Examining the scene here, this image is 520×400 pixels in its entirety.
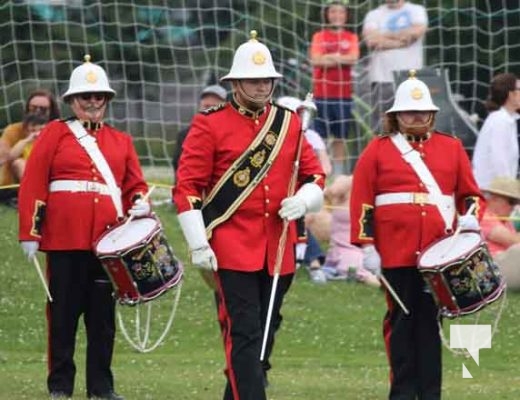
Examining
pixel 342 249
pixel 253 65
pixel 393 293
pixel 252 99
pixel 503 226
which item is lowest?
pixel 342 249

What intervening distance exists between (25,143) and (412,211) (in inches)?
265

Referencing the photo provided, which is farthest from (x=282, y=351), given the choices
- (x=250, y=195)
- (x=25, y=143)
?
(x=250, y=195)

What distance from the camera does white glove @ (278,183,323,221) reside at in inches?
392

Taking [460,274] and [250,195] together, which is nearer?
[250,195]

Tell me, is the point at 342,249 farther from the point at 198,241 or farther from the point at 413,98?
the point at 198,241

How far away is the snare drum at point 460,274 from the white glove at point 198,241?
1418mm

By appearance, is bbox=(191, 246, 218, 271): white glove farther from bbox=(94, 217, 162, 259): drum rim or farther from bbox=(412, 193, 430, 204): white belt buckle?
bbox=(412, 193, 430, 204): white belt buckle

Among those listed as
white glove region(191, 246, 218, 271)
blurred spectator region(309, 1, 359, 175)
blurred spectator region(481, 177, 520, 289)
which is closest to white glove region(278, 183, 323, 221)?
white glove region(191, 246, 218, 271)

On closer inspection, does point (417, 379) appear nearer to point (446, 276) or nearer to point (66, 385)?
point (446, 276)

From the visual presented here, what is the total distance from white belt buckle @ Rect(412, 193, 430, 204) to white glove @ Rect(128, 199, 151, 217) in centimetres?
149

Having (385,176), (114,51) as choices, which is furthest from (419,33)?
(385,176)

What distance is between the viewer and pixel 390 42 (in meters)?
18.4

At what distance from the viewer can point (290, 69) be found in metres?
19.1

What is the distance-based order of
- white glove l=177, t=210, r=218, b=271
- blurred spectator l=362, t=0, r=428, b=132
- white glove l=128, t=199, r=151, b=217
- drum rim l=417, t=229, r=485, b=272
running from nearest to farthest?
white glove l=177, t=210, r=218, b=271
drum rim l=417, t=229, r=485, b=272
white glove l=128, t=199, r=151, b=217
blurred spectator l=362, t=0, r=428, b=132
